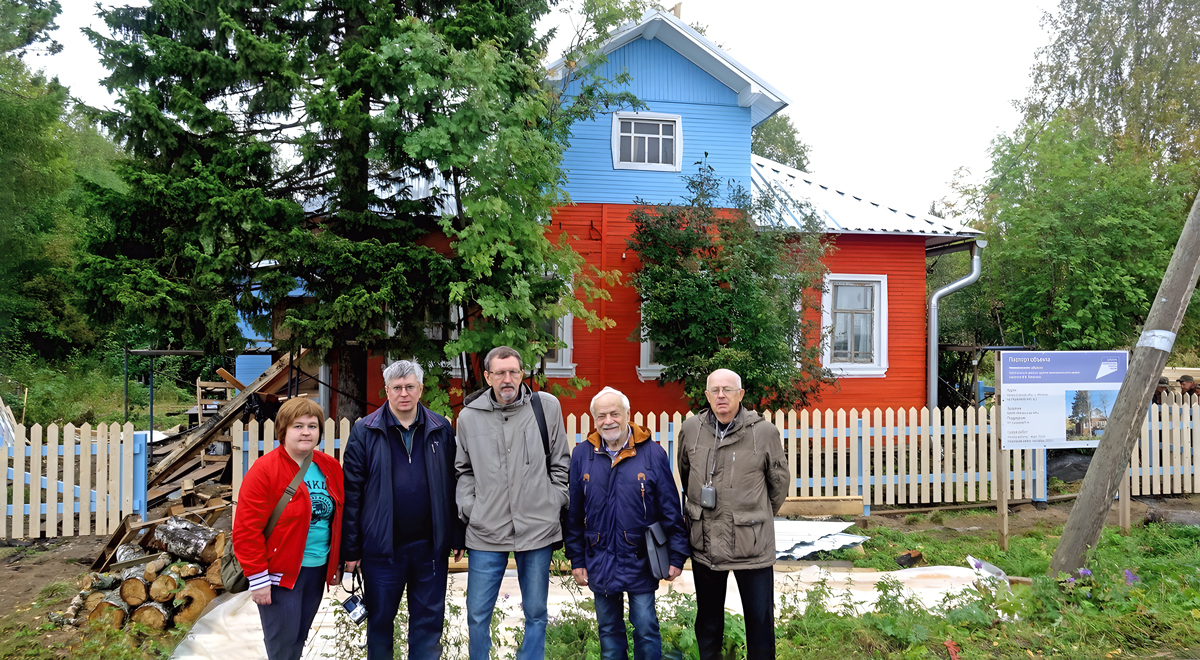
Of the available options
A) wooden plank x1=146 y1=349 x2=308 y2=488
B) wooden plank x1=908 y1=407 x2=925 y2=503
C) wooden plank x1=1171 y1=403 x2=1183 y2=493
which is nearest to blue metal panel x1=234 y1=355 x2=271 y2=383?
wooden plank x1=146 y1=349 x2=308 y2=488

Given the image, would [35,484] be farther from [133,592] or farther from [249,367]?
[249,367]

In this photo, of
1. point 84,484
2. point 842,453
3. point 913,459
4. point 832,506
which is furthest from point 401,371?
point 913,459

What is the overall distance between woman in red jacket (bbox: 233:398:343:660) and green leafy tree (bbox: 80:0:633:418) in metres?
4.60

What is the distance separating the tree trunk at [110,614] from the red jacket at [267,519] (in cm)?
271

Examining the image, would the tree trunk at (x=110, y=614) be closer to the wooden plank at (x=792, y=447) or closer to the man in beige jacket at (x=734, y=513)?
the man in beige jacket at (x=734, y=513)

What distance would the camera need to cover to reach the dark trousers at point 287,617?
3.59 meters

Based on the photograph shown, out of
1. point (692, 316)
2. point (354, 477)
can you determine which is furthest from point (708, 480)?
point (692, 316)

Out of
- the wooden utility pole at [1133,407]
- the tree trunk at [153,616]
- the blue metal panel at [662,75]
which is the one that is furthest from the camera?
the blue metal panel at [662,75]

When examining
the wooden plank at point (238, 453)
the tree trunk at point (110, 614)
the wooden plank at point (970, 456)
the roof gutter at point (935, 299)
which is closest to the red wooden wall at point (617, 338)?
the roof gutter at point (935, 299)

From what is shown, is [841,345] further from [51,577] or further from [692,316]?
[51,577]

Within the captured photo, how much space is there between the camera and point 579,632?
181 inches

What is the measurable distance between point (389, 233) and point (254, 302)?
1772 millimetres

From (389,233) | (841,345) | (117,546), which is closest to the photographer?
(117,546)

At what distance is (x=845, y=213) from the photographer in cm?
A: 1312
